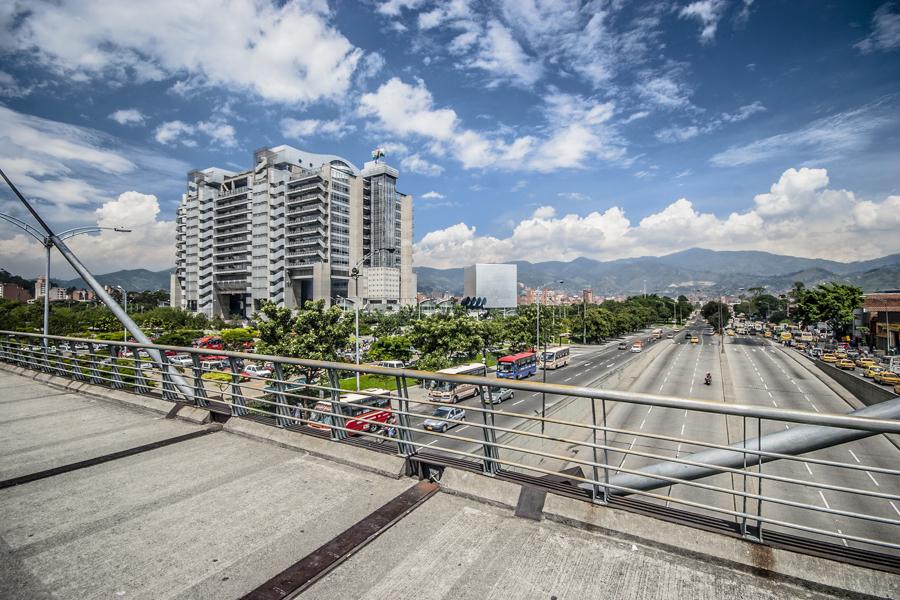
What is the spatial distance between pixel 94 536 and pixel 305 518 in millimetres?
1602

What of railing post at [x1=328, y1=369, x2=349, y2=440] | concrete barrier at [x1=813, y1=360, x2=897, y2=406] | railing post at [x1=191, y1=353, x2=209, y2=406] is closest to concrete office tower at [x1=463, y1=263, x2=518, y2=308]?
concrete barrier at [x1=813, y1=360, x2=897, y2=406]

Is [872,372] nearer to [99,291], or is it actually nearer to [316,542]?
[316,542]

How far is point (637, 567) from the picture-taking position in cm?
286

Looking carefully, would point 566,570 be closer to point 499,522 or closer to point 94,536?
point 499,522

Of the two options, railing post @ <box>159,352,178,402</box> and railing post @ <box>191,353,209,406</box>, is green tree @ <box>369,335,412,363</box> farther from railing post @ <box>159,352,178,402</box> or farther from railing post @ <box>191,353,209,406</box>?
railing post @ <box>191,353,209,406</box>

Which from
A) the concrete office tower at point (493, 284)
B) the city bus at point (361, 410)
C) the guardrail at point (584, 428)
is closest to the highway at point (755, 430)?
the guardrail at point (584, 428)

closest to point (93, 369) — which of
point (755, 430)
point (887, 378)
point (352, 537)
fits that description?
point (352, 537)

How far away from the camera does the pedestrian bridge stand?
2.71 metres

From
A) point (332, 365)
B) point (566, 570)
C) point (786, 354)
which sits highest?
point (332, 365)

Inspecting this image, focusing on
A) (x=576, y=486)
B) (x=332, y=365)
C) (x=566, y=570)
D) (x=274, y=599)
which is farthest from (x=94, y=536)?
(x=576, y=486)

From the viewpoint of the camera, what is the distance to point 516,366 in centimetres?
3909

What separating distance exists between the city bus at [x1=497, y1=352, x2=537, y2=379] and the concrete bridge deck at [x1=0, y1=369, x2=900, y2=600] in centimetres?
3402

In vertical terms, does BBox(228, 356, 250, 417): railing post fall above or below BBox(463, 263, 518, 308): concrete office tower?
below

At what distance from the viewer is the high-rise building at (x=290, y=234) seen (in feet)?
324
